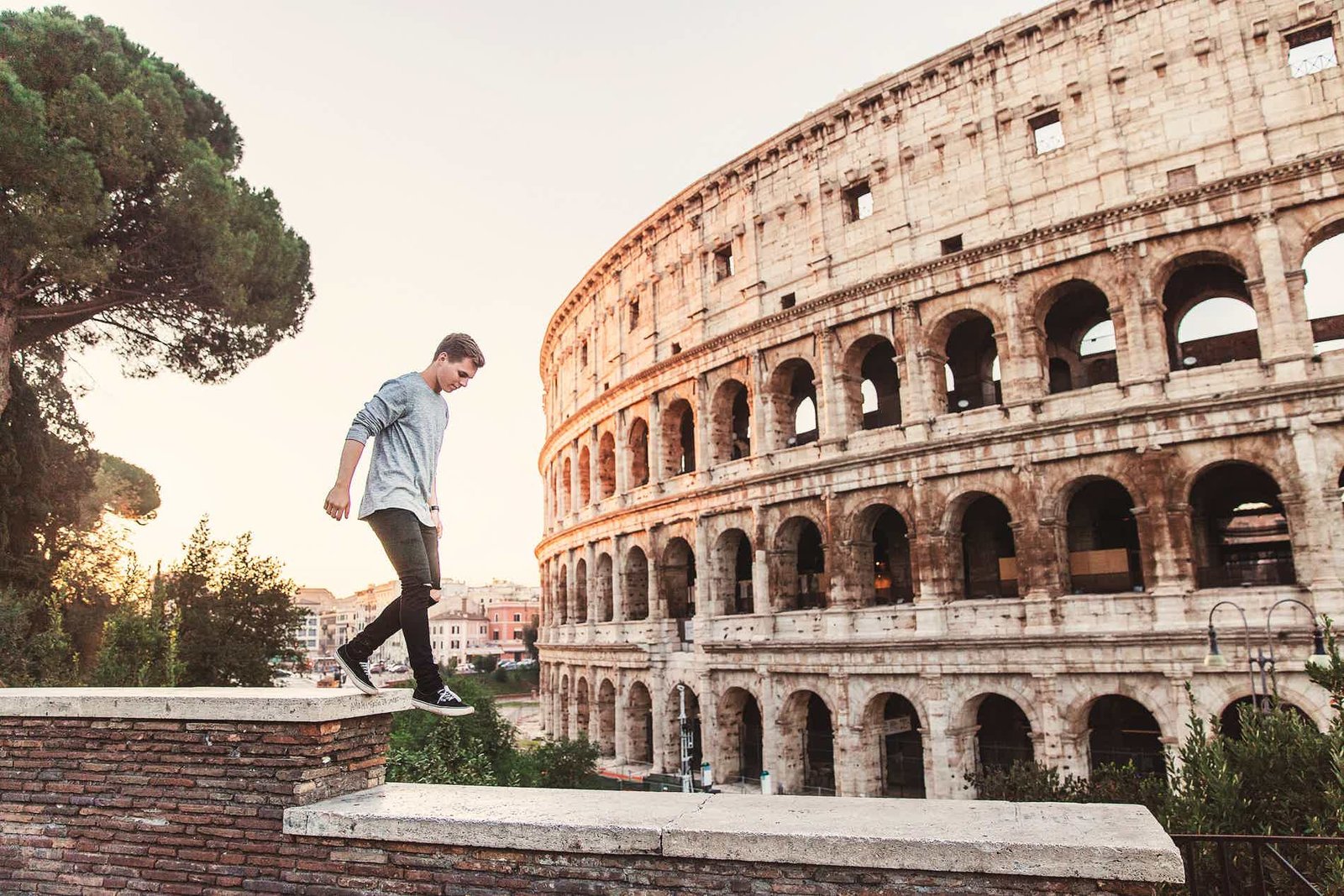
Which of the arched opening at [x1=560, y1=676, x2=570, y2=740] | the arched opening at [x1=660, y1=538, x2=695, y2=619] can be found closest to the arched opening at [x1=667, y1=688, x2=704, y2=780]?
the arched opening at [x1=660, y1=538, x2=695, y2=619]

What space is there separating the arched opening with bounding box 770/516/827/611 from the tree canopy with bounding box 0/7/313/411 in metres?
13.5

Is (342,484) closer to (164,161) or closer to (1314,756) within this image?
(1314,756)

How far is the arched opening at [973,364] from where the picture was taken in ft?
70.5

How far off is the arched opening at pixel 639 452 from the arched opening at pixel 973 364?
10.2m

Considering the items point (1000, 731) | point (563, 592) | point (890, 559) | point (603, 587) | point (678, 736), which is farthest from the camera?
point (563, 592)

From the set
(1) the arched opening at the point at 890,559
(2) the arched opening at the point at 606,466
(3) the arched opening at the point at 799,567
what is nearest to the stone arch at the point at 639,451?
(2) the arched opening at the point at 606,466

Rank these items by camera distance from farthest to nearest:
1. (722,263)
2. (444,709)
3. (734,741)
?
1. (722,263)
2. (734,741)
3. (444,709)

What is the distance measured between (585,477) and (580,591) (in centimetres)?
418

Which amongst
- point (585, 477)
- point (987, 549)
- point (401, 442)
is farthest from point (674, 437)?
point (401, 442)

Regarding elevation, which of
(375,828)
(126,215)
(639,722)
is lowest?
(639,722)

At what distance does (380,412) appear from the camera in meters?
4.83

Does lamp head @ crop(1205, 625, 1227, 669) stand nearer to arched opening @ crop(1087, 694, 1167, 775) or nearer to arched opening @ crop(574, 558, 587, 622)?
arched opening @ crop(1087, 694, 1167, 775)

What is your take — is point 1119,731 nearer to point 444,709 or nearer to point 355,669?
point 444,709

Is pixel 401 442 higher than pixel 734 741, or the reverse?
pixel 401 442
